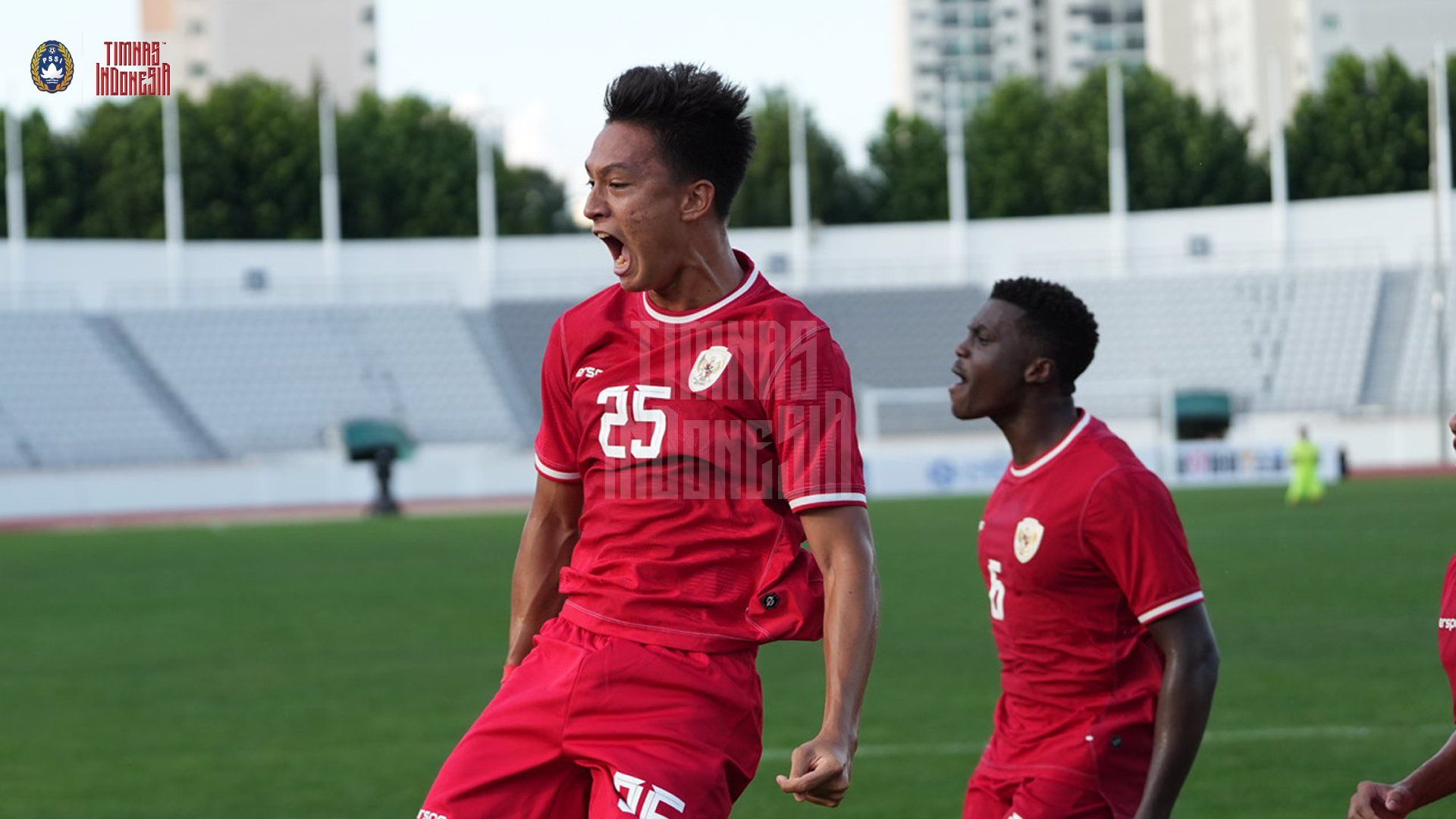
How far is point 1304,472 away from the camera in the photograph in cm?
2884

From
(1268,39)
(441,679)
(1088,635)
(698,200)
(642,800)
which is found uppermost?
(1268,39)

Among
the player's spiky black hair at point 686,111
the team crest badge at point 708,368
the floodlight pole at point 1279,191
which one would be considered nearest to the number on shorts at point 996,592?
the team crest badge at point 708,368

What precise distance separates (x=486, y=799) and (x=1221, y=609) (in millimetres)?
13025

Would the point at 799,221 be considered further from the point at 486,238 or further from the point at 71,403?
the point at 71,403

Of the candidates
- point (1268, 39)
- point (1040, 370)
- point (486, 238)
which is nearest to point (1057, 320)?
point (1040, 370)

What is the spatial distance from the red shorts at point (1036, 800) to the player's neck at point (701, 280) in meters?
1.43

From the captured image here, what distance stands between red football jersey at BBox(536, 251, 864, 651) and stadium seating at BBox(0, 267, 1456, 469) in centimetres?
3865

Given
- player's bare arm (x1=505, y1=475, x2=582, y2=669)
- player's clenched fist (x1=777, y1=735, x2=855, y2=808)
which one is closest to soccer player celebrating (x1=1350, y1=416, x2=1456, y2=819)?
player's clenched fist (x1=777, y1=735, x2=855, y2=808)

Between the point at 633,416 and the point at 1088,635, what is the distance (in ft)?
4.45

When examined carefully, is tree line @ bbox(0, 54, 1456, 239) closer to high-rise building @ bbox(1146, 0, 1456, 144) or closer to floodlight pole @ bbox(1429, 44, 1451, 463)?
floodlight pole @ bbox(1429, 44, 1451, 463)

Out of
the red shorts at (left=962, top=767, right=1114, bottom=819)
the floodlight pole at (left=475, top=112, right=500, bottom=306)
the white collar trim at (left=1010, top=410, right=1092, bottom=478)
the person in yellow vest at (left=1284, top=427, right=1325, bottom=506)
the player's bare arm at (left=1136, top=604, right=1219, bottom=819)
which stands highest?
the floodlight pole at (left=475, top=112, right=500, bottom=306)

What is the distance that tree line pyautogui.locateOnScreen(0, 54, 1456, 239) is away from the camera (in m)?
57.2

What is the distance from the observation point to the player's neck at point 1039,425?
463cm

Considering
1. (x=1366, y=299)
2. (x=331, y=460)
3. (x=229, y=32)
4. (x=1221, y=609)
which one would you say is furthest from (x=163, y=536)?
(x=229, y=32)
